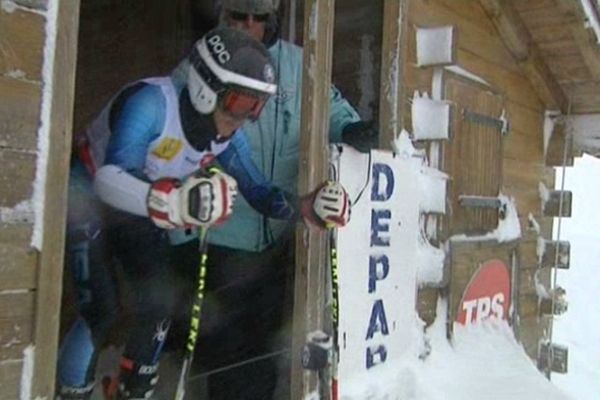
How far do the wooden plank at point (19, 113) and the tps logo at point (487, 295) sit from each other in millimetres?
3509

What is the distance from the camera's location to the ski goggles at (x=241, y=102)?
2342 mm

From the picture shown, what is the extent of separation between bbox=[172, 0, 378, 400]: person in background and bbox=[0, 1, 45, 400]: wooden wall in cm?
144

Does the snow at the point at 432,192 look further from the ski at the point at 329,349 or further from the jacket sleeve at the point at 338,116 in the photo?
the ski at the point at 329,349

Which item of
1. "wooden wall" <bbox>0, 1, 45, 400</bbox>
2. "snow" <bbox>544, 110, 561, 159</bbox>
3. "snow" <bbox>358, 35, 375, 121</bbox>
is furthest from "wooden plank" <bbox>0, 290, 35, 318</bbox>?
"snow" <bbox>544, 110, 561, 159</bbox>

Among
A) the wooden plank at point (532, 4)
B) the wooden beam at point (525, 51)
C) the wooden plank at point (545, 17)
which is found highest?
the wooden plank at point (532, 4)

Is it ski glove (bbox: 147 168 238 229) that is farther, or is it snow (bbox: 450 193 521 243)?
snow (bbox: 450 193 521 243)

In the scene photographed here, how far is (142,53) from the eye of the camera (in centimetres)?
450

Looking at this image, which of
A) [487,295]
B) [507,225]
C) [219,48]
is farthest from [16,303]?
[507,225]

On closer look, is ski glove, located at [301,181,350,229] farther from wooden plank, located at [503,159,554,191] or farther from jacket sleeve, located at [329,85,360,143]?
wooden plank, located at [503,159,554,191]

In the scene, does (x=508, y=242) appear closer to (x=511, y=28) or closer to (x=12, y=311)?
(x=511, y=28)

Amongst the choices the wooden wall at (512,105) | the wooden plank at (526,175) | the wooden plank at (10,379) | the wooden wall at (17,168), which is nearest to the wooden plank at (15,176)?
the wooden wall at (17,168)

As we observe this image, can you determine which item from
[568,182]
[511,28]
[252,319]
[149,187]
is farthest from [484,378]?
[568,182]

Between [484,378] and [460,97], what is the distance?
1.88m

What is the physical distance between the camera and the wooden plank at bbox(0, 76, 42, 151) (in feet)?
5.84
